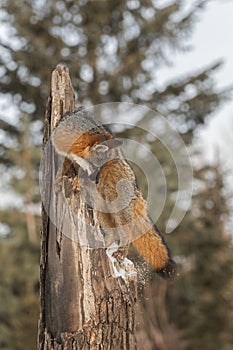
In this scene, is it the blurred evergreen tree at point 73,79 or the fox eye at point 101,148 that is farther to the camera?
the blurred evergreen tree at point 73,79

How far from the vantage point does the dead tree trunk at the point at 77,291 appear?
2359 mm

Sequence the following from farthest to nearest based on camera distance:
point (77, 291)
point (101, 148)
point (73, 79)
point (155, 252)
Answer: point (73, 79) → point (155, 252) → point (101, 148) → point (77, 291)

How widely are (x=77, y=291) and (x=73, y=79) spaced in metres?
7.74

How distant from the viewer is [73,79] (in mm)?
9820

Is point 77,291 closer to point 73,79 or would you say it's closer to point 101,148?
point 101,148

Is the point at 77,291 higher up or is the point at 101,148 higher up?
the point at 101,148

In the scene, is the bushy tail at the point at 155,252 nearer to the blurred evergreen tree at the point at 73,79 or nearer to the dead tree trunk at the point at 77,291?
the dead tree trunk at the point at 77,291

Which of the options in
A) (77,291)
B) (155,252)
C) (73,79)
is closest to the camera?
(77,291)

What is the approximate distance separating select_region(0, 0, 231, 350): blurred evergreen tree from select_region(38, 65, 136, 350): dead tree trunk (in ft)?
23.4

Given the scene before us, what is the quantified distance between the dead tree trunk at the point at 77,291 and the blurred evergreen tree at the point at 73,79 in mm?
7118

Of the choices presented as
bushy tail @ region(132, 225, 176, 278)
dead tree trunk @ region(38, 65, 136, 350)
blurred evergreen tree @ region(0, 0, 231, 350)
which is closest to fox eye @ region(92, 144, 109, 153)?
dead tree trunk @ region(38, 65, 136, 350)

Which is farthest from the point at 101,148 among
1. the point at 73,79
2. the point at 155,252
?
the point at 73,79

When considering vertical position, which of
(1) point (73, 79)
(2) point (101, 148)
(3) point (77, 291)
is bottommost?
(3) point (77, 291)

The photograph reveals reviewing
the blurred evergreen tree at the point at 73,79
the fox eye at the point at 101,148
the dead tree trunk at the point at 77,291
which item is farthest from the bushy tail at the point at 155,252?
the blurred evergreen tree at the point at 73,79
